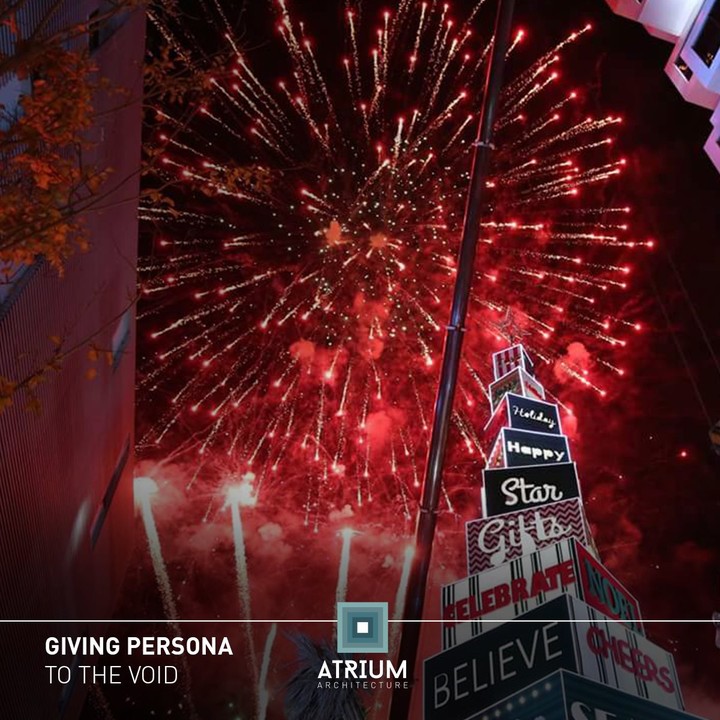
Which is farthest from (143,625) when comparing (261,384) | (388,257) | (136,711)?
(388,257)

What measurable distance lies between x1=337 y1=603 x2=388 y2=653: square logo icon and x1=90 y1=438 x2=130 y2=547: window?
8073 mm

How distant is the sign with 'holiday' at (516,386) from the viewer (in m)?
15.1

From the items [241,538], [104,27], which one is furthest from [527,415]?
[241,538]

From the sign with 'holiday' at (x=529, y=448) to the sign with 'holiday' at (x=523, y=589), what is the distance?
16.1 ft

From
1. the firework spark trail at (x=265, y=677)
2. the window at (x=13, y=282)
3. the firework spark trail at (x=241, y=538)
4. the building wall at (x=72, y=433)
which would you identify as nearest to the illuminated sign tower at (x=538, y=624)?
the building wall at (x=72, y=433)

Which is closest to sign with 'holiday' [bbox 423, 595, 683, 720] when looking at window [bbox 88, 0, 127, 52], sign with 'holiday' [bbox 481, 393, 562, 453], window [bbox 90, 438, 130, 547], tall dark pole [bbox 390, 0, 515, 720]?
tall dark pole [bbox 390, 0, 515, 720]

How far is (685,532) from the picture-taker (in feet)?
84.9

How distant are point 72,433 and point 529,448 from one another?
824 centimetres

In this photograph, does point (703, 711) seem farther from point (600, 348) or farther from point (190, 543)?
point (190, 543)

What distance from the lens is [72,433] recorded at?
39.6 feet

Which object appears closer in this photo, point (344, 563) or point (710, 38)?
point (710, 38)

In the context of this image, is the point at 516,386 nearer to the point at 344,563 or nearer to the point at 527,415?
the point at 527,415

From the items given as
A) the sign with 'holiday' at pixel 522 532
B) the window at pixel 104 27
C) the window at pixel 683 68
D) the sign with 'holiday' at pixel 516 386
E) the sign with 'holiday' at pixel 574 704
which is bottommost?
the sign with 'holiday' at pixel 574 704

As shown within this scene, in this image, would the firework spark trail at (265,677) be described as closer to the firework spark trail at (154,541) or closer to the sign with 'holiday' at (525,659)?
the firework spark trail at (154,541)
